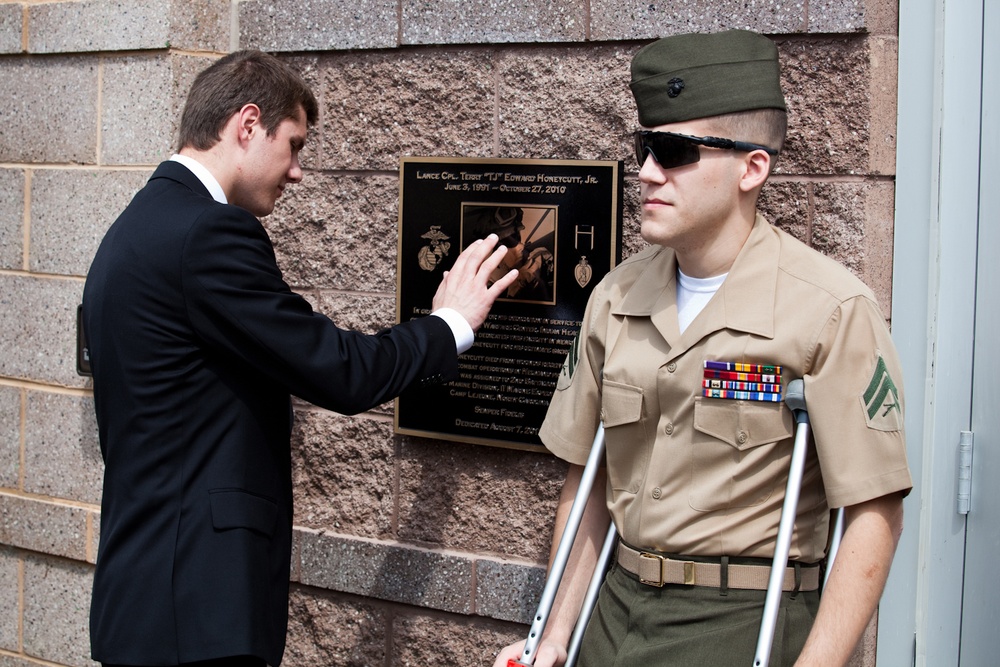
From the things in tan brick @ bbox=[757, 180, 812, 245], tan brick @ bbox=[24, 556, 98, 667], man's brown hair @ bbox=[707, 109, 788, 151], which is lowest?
tan brick @ bbox=[24, 556, 98, 667]

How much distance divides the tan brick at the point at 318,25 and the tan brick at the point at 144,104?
0.26m

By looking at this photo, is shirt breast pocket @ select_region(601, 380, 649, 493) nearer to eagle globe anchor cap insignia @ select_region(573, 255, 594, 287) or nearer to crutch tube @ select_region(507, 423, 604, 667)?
crutch tube @ select_region(507, 423, 604, 667)

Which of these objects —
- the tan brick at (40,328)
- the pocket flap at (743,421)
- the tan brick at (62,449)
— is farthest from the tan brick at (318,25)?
the pocket flap at (743,421)

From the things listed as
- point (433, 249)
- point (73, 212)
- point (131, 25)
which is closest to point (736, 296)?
point (433, 249)

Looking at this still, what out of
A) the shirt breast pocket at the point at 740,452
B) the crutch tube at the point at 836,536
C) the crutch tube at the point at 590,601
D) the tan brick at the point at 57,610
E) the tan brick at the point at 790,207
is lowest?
the tan brick at the point at 57,610

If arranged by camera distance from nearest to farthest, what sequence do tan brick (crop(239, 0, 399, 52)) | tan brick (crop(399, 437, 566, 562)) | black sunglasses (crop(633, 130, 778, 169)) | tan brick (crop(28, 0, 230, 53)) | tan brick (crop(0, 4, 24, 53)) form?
black sunglasses (crop(633, 130, 778, 169)) → tan brick (crop(399, 437, 566, 562)) → tan brick (crop(239, 0, 399, 52)) → tan brick (crop(28, 0, 230, 53)) → tan brick (crop(0, 4, 24, 53))

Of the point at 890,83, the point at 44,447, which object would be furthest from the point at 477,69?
the point at 44,447

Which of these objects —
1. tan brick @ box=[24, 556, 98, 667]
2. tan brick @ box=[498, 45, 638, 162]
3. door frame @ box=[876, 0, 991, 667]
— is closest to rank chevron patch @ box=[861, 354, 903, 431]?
door frame @ box=[876, 0, 991, 667]

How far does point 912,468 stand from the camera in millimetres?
3375

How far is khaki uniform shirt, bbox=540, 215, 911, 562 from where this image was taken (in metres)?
2.32

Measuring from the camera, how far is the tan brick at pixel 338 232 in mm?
4156

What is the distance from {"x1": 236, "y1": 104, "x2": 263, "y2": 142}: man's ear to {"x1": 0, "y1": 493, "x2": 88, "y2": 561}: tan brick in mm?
2197

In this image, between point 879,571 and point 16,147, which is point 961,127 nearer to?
point 879,571

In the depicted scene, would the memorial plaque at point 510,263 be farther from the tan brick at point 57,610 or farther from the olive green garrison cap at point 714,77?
the tan brick at point 57,610
